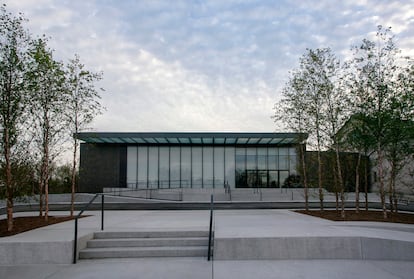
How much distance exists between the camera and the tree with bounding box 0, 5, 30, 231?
8930mm

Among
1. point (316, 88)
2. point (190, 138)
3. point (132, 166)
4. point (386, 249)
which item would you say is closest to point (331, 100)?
point (316, 88)

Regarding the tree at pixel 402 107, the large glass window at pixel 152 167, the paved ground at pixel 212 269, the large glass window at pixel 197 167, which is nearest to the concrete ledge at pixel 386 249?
Answer: the paved ground at pixel 212 269

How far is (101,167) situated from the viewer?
109 ft

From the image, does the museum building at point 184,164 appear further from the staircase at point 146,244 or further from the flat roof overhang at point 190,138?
the staircase at point 146,244

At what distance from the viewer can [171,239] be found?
7.61 meters

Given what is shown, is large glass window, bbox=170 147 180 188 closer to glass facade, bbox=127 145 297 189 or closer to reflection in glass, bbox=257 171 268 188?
glass facade, bbox=127 145 297 189

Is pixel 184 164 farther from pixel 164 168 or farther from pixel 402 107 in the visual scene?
pixel 402 107

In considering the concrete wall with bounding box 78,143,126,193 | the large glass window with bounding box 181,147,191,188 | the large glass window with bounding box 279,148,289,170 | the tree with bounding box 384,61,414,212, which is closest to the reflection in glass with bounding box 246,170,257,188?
the large glass window with bounding box 279,148,289,170

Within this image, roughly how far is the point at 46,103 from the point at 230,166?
80.4ft

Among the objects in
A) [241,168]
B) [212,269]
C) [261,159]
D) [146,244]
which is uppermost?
[261,159]

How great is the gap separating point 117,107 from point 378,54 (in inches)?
644

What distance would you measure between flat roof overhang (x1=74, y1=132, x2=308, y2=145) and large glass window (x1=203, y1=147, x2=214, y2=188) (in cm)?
109

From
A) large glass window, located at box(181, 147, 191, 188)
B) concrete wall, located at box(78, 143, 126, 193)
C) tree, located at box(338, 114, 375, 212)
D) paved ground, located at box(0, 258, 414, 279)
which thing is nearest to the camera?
paved ground, located at box(0, 258, 414, 279)

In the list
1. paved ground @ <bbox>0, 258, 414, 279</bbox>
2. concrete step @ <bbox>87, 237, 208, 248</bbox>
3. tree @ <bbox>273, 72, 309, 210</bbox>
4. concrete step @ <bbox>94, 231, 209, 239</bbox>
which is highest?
tree @ <bbox>273, 72, 309, 210</bbox>
